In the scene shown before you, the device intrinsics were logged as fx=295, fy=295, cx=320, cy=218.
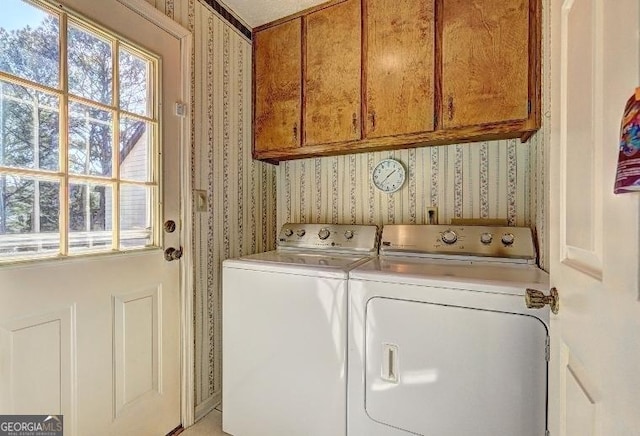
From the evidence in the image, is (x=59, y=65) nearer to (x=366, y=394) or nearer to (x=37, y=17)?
(x=37, y=17)

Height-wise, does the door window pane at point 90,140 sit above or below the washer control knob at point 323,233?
above

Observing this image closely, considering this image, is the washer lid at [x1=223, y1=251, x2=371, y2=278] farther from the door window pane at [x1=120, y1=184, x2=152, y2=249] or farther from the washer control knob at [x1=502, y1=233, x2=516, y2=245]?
the washer control knob at [x1=502, y1=233, x2=516, y2=245]

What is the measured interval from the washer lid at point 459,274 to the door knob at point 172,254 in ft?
3.02

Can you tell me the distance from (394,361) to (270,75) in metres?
1.85

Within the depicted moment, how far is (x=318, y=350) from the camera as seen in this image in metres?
1.31

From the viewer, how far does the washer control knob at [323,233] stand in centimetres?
189

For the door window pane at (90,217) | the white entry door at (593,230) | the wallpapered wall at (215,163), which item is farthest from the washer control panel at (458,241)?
the door window pane at (90,217)

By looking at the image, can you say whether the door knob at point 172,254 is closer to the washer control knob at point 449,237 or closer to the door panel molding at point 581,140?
the washer control knob at point 449,237

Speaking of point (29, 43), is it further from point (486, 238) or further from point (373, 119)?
point (486, 238)

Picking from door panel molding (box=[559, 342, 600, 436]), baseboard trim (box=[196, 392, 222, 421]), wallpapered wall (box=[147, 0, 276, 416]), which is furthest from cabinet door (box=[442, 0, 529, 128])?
baseboard trim (box=[196, 392, 222, 421])

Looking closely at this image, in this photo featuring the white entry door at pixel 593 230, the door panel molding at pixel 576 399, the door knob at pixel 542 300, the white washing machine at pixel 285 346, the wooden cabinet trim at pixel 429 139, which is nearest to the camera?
the white entry door at pixel 593 230

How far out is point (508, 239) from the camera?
4.83 feet

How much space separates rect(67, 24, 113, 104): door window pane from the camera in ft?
3.71

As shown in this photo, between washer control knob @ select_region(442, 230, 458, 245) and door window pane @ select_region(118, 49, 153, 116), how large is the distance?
162 cm
